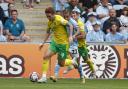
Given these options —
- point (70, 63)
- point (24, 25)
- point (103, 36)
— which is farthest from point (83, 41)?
point (24, 25)

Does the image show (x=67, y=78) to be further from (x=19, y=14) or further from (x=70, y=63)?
(x=19, y=14)

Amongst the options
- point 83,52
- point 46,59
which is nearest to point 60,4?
point 83,52

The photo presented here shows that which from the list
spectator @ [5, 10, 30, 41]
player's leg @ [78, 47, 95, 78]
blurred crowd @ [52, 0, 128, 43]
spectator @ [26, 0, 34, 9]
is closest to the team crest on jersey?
blurred crowd @ [52, 0, 128, 43]

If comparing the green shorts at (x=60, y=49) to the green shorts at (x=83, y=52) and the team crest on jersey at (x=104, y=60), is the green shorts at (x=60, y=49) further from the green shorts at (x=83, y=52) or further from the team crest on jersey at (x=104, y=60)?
the team crest on jersey at (x=104, y=60)

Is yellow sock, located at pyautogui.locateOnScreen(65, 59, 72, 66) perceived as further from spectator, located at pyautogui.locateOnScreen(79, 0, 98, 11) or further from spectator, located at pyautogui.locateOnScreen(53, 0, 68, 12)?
spectator, located at pyautogui.locateOnScreen(79, 0, 98, 11)

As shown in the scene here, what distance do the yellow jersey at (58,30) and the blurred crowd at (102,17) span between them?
347cm

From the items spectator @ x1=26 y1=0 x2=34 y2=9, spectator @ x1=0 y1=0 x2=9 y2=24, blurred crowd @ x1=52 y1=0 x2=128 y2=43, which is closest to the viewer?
blurred crowd @ x1=52 y1=0 x2=128 y2=43

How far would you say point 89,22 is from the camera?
2372 centimetres

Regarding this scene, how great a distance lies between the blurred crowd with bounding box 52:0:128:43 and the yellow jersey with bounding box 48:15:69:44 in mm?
3474

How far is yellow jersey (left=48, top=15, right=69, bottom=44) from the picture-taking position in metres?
18.3

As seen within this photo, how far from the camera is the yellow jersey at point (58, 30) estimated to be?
60.1ft

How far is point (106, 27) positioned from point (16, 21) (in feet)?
10.3

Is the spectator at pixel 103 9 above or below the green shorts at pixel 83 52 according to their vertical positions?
above

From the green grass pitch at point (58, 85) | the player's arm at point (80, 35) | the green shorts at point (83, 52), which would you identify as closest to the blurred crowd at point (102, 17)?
the green shorts at point (83, 52)
